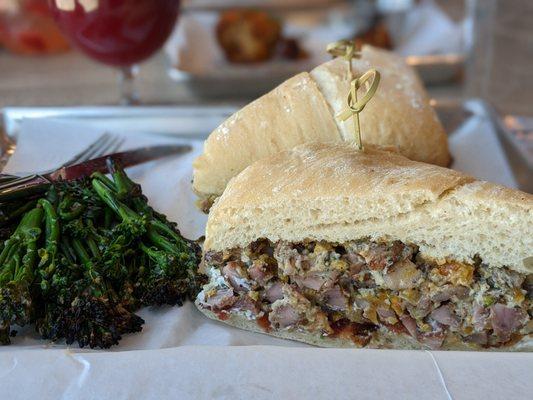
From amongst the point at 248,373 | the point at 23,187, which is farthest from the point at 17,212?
the point at 248,373

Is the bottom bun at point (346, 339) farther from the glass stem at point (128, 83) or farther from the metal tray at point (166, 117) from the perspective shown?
the glass stem at point (128, 83)

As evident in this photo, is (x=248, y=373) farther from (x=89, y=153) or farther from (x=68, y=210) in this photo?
(x=89, y=153)

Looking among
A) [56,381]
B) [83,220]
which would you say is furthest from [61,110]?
[56,381]

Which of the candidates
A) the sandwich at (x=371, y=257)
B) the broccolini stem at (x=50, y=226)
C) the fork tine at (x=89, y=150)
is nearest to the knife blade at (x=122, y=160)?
the fork tine at (x=89, y=150)

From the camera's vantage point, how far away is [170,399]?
1526mm

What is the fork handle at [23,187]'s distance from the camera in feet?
7.10

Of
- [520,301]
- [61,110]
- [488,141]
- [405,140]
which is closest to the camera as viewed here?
[520,301]

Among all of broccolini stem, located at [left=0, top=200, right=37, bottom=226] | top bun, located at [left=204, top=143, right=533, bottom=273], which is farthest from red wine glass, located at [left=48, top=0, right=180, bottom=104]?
top bun, located at [left=204, top=143, right=533, bottom=273]

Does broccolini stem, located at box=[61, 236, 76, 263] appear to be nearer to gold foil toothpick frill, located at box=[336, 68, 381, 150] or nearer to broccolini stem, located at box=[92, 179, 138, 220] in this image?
broccolini stem, located at box=[92, 179, 138, 220]

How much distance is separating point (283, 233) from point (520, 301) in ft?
2.28

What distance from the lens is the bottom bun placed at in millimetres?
1893

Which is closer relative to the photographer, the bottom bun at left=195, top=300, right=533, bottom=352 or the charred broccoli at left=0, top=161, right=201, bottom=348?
the charred broccoli at left=0, top=161, right=201, bottom=348

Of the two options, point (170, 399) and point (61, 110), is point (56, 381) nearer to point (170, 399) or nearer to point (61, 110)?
point (170, 399)

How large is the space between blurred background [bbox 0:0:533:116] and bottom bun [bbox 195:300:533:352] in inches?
74.6
